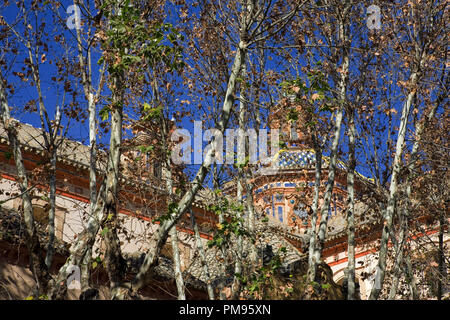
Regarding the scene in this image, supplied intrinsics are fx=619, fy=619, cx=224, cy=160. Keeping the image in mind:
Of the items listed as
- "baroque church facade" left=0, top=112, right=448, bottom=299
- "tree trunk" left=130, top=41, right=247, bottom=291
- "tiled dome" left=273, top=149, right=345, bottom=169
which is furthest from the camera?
"tiled dome" left=273, top=149, right=345, bottom=169

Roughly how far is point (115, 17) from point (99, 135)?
2.81 metres

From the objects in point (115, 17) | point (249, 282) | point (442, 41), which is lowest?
point (249, 282)

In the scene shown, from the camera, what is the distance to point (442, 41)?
10836 mm

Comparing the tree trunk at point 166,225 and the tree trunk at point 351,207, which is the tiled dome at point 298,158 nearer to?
the tree trunk at point 351,207

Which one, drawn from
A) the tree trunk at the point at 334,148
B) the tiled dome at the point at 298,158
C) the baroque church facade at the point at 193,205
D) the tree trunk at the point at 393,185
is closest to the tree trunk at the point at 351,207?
the tree trunk at the point at 334,148

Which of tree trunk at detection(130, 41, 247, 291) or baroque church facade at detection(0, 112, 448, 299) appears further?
baroque church facade at detection(0, 112, 448, 299)

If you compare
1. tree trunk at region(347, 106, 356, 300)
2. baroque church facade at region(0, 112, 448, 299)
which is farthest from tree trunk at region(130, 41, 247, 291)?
tree trunk at region(347, 106, 356, 300)

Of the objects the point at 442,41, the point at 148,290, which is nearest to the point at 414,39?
the point at 442,41

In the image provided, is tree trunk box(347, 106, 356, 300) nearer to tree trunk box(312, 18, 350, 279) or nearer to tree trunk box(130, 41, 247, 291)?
tree trunk box(312, 18, 350, 279)

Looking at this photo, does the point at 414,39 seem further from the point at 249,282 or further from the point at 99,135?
the point at 99,135

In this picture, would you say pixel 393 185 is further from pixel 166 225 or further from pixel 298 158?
pixel 298 158

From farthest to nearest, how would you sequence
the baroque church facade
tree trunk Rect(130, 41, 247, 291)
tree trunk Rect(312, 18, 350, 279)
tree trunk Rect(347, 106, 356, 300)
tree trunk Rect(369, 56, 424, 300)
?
the baroque church facade, tree trunk Rect(312, 18, 350, 279), tree trunk Rect(347, 106, 356, 300), tree trunk Rect(369, 56, 424, 300), tree trunk Rect(130, 41, 247, 291)

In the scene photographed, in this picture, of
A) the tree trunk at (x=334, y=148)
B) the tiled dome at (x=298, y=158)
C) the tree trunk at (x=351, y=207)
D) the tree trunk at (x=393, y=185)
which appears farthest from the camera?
the tiled dome at (x=298, y=158)

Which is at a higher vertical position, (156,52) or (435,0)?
(435,0)
